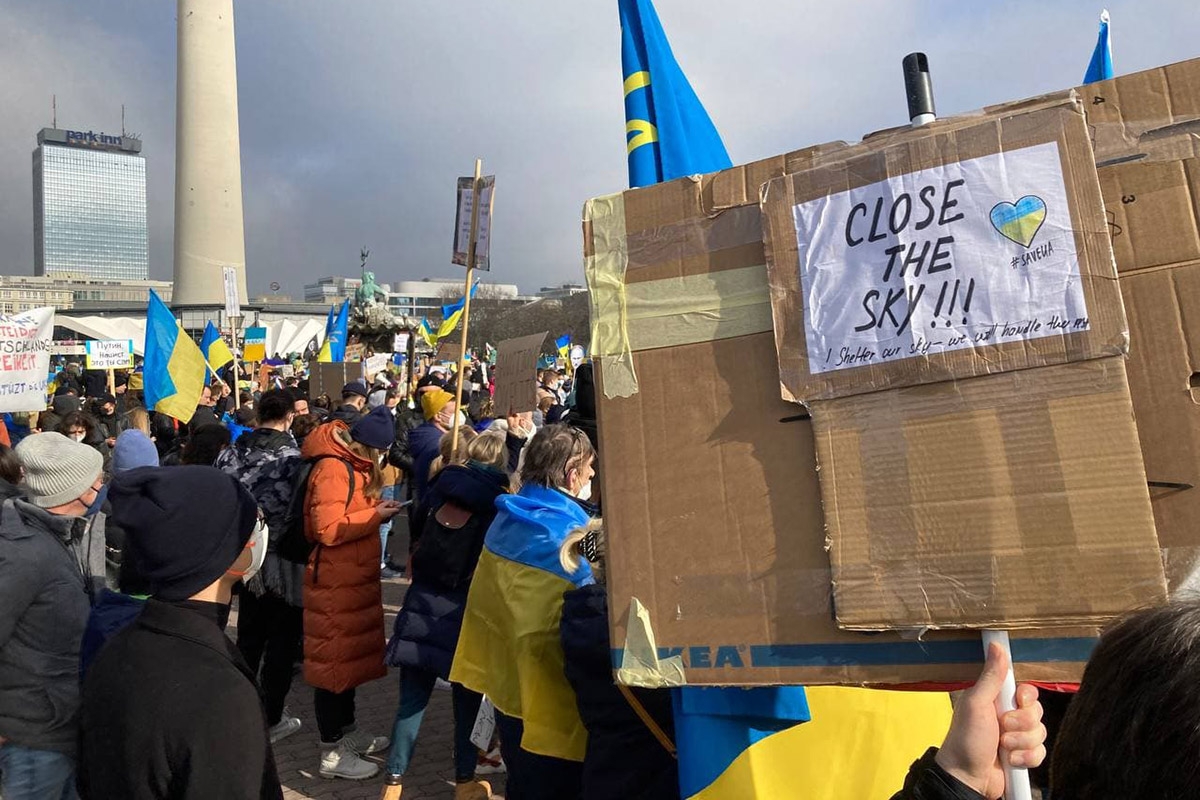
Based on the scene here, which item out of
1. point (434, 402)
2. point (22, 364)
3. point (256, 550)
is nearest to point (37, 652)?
point (256, 550)

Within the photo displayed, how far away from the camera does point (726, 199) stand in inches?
61.6

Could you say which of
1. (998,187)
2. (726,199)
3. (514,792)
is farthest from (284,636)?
(998,187)

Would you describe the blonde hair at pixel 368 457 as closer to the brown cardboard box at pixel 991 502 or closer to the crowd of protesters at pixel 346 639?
the crowd of protesters at pixel 346 639

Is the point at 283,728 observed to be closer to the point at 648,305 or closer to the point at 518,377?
the point at 518,377

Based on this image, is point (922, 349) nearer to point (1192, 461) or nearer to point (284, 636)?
point (1192, 461)

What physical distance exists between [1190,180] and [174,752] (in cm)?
212

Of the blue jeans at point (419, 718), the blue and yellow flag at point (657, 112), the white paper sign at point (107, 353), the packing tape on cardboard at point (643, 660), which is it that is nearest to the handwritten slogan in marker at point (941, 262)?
the packing tape on cardboard at point (643, 660)

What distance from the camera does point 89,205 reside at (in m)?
176

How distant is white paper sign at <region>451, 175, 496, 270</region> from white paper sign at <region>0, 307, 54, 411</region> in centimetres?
494

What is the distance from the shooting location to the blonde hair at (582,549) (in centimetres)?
286

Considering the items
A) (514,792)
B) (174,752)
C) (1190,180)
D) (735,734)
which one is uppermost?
(1190,180)

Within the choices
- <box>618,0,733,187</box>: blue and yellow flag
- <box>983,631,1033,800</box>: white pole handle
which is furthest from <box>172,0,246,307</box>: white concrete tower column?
<box>983,631,1033,800</box>: white pole handle

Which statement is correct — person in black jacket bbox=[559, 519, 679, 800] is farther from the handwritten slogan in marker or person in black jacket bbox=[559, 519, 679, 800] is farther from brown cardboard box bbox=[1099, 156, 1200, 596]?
brown cardboard box bbox=[1099, 156, 1200, 596]

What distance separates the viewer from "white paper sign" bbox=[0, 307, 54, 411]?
26.3 ft
